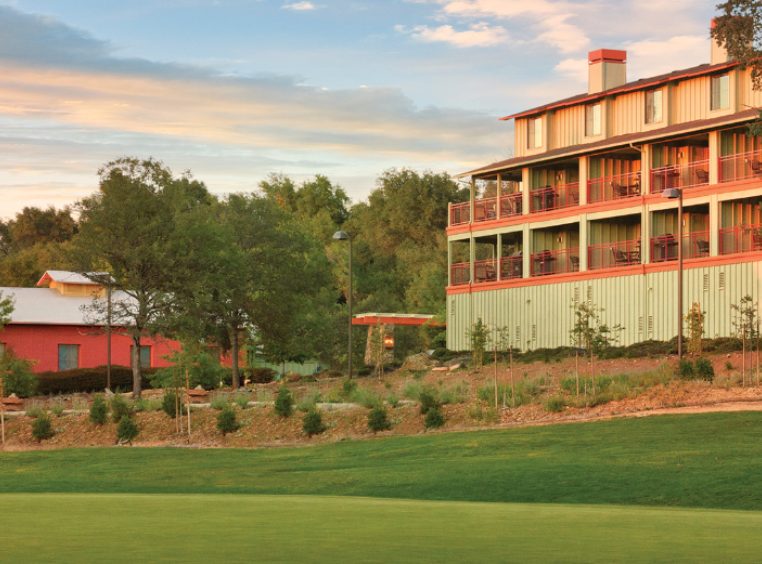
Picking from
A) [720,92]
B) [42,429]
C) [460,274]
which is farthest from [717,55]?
[42,429]

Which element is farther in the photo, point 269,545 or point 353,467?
point 353,467

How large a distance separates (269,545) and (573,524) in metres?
3.90

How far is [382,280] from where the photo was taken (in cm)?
9188

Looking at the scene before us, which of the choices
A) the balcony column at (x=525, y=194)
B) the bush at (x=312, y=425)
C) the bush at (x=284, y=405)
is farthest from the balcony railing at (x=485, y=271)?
the bush at (x=312, y=425)

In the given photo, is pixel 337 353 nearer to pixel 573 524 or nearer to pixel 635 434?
pixel 635 434

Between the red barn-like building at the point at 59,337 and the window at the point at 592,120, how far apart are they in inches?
916

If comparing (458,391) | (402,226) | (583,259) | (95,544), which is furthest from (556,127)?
(95,544)

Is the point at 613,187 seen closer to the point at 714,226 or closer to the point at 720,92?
the point at 720,92

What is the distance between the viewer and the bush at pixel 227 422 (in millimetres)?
37531

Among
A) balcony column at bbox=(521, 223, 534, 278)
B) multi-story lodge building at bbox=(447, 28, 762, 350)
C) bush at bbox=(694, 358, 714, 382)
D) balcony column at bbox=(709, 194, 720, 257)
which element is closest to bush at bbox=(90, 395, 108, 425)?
bush at bbox=(694, 358, 714, 382)

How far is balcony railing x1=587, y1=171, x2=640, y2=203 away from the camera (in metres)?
51.6

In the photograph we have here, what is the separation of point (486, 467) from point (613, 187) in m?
27.8

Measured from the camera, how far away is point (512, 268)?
185 feet

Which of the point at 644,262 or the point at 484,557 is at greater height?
the point at 644,262
